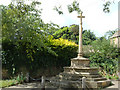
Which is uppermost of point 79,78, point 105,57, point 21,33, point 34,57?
point 21,33

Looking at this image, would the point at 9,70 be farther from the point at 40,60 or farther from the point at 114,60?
the point at 114,60

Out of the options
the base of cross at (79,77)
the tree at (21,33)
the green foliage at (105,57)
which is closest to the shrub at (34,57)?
the tree at (21,33)

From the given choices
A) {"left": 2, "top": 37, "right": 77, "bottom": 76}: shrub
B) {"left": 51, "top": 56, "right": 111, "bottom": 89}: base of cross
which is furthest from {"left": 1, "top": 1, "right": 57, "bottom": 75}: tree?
{"left": 51, "top": 56, "right": 111, "bottom": 89}: base of cross

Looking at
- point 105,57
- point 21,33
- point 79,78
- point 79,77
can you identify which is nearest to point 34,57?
point 21,33

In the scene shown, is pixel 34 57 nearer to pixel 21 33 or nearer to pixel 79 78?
pixel 21 33

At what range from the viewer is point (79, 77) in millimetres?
9055

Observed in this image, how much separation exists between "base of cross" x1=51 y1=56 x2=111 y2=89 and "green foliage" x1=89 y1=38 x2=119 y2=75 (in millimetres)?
4426

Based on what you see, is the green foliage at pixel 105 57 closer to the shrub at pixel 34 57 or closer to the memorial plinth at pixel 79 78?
the shrub at pixel 34 57

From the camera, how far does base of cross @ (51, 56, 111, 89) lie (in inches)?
329

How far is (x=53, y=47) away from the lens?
13906mm

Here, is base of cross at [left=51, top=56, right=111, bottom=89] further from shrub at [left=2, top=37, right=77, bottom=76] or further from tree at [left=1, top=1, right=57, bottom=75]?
tree at [left=1, top=1, right=57, bottom=75]

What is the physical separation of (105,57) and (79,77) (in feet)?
21.8

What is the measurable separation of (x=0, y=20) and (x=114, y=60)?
1136 centimetres

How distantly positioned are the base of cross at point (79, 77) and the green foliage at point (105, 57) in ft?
14.5
